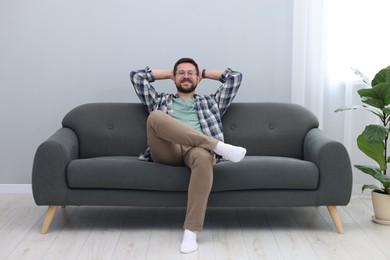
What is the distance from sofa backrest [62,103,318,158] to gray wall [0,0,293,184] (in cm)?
48

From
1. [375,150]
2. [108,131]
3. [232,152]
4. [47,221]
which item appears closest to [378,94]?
[375,150]

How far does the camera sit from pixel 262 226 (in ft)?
13.4

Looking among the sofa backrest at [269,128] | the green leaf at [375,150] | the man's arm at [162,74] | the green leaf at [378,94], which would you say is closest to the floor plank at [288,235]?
the sofa backrest at [269,128]

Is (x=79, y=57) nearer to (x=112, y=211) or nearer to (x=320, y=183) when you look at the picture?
(x=112, y=211)

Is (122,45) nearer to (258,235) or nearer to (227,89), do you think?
(227,89)

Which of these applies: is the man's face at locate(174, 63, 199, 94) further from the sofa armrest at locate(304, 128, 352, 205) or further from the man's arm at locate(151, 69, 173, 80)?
the sofa armrest at locate(304, 128, 352, 205)

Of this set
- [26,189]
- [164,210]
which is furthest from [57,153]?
[26,189]

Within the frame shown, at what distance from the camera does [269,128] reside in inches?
177

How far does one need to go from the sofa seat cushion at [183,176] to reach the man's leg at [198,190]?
152 mm

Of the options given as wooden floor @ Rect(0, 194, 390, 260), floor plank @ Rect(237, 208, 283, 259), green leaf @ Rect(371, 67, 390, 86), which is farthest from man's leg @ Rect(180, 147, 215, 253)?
green leaf @ Rect(371, 67, 390, 86)

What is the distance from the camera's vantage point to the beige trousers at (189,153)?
368 centimetres

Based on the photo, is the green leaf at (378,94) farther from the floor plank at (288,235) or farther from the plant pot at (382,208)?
the floor plank at (288,235)

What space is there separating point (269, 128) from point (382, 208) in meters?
0.94

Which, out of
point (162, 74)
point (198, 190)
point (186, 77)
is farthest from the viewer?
point (162, 74)
